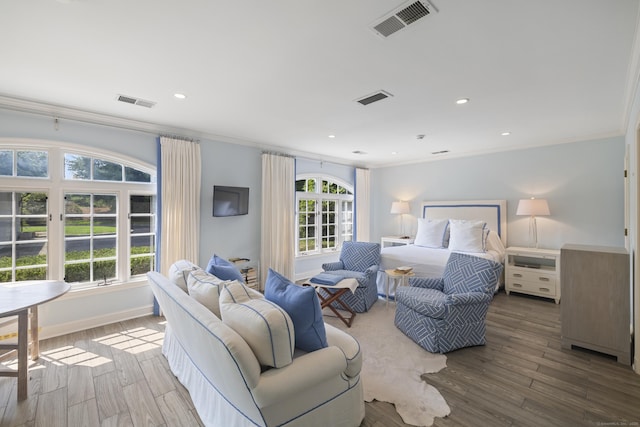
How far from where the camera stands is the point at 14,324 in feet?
9.29

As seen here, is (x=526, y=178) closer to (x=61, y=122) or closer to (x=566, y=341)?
(x=566, y=341)

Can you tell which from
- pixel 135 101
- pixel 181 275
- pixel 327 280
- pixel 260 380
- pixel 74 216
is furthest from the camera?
pixel 327 280

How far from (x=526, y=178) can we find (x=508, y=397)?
4.07 metres

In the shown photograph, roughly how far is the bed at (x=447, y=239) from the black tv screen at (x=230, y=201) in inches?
95.8

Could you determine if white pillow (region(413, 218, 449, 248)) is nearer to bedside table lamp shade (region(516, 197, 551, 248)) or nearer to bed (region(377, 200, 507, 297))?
bed (region(377, 200, 507, 297))

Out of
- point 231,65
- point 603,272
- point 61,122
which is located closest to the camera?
point 231,65

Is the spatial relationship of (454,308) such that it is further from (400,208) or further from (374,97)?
(400,208)

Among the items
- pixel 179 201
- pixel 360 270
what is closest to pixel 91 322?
pixel 179 201

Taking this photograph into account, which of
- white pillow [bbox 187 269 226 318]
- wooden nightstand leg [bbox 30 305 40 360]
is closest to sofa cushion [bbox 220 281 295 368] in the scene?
white pillow [bbox 187 269 226 318]

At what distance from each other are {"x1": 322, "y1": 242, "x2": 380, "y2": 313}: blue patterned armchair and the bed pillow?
2094 millimetres

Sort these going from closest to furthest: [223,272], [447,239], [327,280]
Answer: [223,272]
[327,280]
[447,239]

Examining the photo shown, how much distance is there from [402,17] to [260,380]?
217cm

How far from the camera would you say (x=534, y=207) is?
4.51 m

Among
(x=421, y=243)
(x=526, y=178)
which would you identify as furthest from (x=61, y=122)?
(x=526, y=178)
